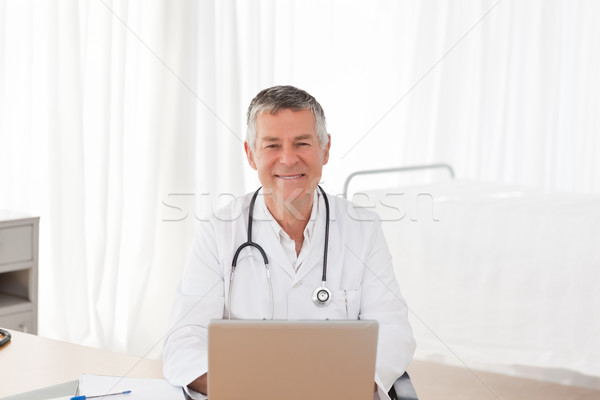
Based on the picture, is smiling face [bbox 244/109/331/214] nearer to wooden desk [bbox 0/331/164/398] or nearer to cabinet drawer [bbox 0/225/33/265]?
wooden desk [bbox 0/331/164/398]

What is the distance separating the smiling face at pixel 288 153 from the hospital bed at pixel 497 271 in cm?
114

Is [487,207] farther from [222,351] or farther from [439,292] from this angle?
[222,351]

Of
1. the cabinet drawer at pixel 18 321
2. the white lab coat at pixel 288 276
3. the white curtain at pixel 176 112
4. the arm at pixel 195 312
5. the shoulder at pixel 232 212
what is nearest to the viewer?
the arm at pixel 195 312

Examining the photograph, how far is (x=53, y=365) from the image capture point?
131 centimetres

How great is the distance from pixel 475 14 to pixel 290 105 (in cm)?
125

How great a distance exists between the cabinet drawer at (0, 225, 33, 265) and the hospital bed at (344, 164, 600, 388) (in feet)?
4.25

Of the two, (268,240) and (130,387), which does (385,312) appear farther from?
(130,387)

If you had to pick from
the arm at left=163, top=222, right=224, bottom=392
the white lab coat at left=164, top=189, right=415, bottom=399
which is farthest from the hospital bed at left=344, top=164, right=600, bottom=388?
the arm at left=163, top=222, right=224, bottom=392

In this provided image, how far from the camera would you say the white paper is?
1.15m

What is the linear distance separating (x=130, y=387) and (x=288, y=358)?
41cm

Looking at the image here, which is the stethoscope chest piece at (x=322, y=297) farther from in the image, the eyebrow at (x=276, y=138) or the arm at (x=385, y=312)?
the eyebrow at (x=276, y=138)

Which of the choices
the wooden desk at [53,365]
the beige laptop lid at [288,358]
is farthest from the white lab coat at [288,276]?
the beige laptop lid at [288,358]

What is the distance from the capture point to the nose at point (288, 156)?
1.52 metres

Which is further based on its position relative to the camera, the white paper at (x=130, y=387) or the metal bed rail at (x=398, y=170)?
the metal bed rail at (x=398, y=170)
